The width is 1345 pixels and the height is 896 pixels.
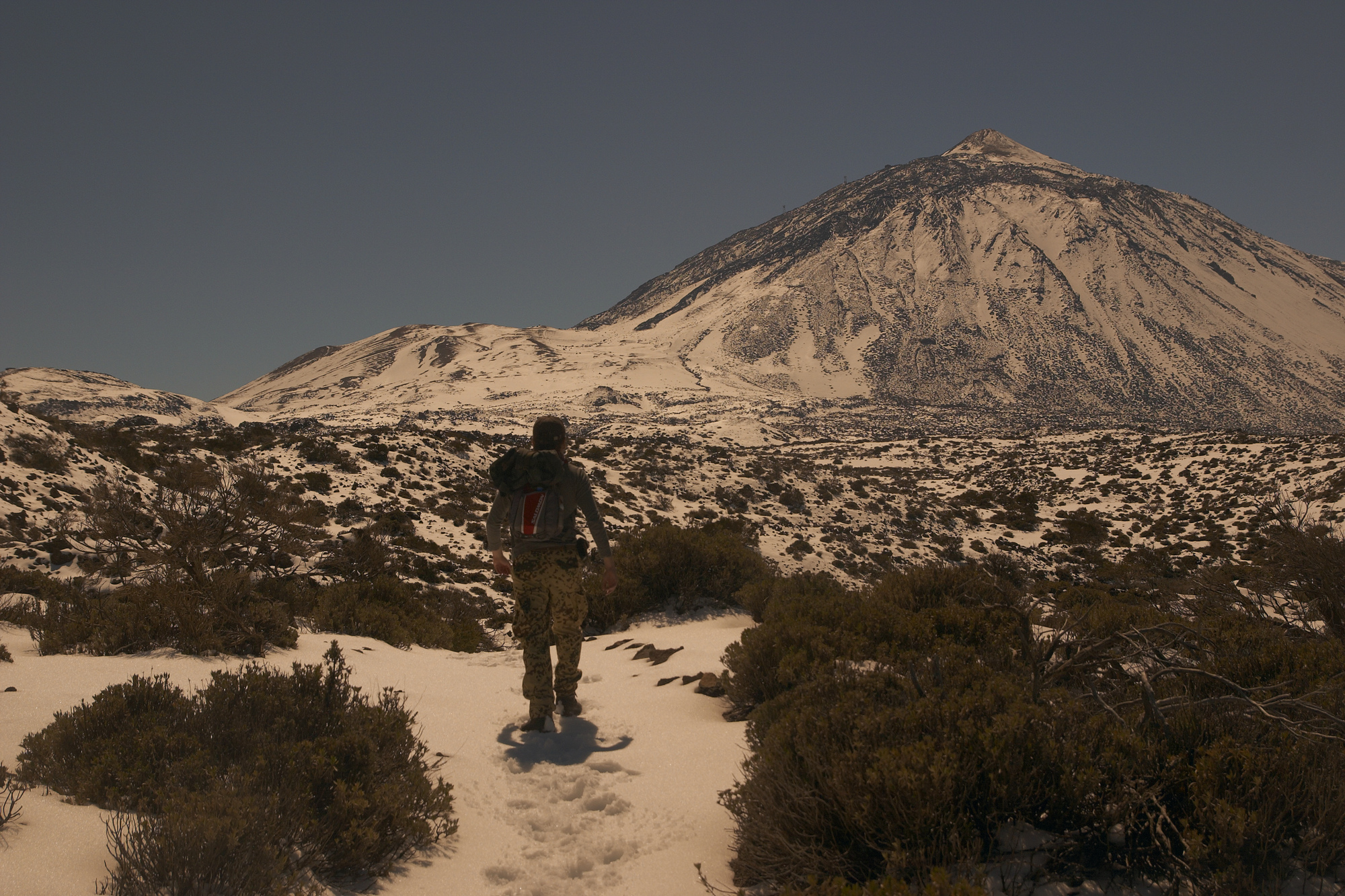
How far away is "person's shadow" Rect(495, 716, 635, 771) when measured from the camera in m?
4.04

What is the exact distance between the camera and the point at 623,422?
64.4m

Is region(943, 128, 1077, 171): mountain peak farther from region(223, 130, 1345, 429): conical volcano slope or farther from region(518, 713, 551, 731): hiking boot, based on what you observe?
region(518, 713, 551, 731): hiking boot

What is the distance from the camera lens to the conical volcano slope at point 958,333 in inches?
3408

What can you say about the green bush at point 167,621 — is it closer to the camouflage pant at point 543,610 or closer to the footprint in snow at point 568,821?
the camouflage pant at point 543,610

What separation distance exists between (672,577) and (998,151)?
646 ft

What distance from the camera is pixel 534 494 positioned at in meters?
4.50

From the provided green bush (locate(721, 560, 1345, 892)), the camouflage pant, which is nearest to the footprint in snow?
the camouflage pant

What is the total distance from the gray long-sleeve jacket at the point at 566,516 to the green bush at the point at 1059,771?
1.71 meters

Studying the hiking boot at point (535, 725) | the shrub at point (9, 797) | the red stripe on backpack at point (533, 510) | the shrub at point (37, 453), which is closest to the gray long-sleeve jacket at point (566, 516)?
the red stripe on backpack at point (533, 510)

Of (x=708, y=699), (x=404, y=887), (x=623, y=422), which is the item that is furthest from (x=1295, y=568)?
(x=623, y=422)

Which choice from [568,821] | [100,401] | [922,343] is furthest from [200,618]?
[922,343]

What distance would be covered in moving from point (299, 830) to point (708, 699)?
297 cm

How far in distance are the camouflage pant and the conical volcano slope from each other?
67.4 meters

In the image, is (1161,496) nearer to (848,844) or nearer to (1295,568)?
(1295,568)
